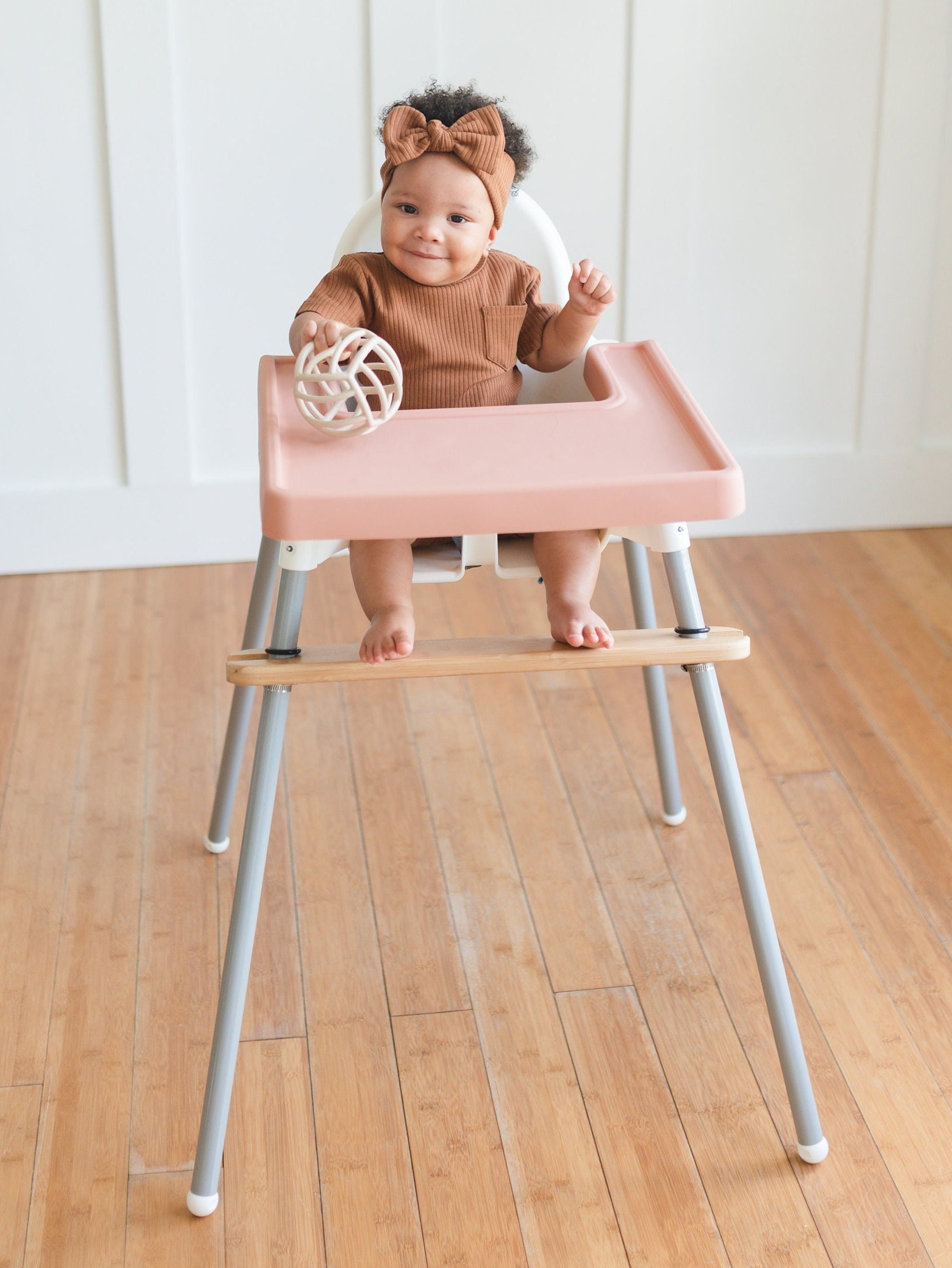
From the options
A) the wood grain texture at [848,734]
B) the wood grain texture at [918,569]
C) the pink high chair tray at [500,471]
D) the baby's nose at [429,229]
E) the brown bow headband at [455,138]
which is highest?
the brown bow headband at [455,138]

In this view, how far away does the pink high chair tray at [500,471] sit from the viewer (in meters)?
1.05

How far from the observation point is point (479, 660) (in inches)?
43.1

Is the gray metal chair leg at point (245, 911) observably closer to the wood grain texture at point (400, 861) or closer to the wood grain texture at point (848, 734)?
the wood grain texture at point (400, 861)

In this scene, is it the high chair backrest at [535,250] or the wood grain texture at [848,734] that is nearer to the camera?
the high chair backrest at [535,250]

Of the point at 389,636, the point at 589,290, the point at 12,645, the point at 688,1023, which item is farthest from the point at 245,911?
the point at 12,645

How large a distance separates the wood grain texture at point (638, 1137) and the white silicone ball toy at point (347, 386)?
648mm

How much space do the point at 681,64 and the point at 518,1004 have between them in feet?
5.03

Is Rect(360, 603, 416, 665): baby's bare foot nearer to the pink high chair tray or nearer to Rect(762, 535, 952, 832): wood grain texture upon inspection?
the pink high chair tray

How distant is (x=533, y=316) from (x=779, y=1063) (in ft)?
2.48

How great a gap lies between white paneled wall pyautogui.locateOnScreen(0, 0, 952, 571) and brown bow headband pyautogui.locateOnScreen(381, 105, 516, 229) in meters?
1.03

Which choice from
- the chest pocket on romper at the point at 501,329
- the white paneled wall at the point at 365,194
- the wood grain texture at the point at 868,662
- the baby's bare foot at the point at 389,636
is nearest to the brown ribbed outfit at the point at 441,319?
the chest pocket on romper at the point at 501,329

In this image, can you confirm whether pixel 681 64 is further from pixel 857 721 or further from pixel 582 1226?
pixel 582 1226

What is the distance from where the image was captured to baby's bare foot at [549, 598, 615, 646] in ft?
3.67

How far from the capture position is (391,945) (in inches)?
59.7
